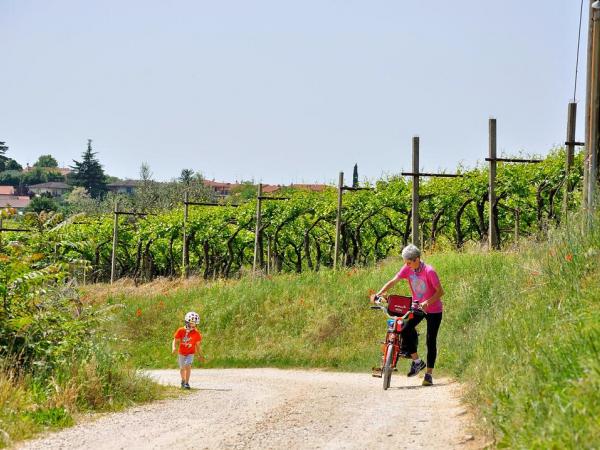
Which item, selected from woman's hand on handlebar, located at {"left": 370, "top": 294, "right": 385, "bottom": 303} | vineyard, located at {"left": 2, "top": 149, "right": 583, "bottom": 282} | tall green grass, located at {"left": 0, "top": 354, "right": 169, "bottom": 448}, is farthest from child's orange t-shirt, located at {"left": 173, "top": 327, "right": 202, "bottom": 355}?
vineyard, located at {"left": 2, "top": 149, "right": 583, "bottom": 282}

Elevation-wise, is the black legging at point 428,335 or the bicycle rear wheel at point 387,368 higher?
the black legging at point 428,335

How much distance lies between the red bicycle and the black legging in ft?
0.29

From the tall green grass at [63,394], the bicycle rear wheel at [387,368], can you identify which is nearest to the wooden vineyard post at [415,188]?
the bicycle rear wheel at [387,368]

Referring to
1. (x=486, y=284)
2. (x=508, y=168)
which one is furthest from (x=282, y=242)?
(x=486, y=284)

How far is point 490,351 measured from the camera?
368 inches

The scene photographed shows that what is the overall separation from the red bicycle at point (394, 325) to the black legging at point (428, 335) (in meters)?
0.09

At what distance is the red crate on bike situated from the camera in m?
12.9

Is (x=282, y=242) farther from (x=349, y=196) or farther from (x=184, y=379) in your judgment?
(x=184, y=379)

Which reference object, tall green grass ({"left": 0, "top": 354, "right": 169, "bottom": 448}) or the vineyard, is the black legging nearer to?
tall green grass ({"left": 0, "top": 354, "right": 169, "bottom": 448})

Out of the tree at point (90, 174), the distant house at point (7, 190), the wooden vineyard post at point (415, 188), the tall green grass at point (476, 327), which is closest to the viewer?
the tall green grass at point (476, 327)

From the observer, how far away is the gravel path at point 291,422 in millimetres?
8148

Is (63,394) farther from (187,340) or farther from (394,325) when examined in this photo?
(394,325)

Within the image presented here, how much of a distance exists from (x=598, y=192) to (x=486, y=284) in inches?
202

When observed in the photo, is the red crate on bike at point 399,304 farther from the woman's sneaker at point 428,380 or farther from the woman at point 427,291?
the woman's sneaker at point 428,380
